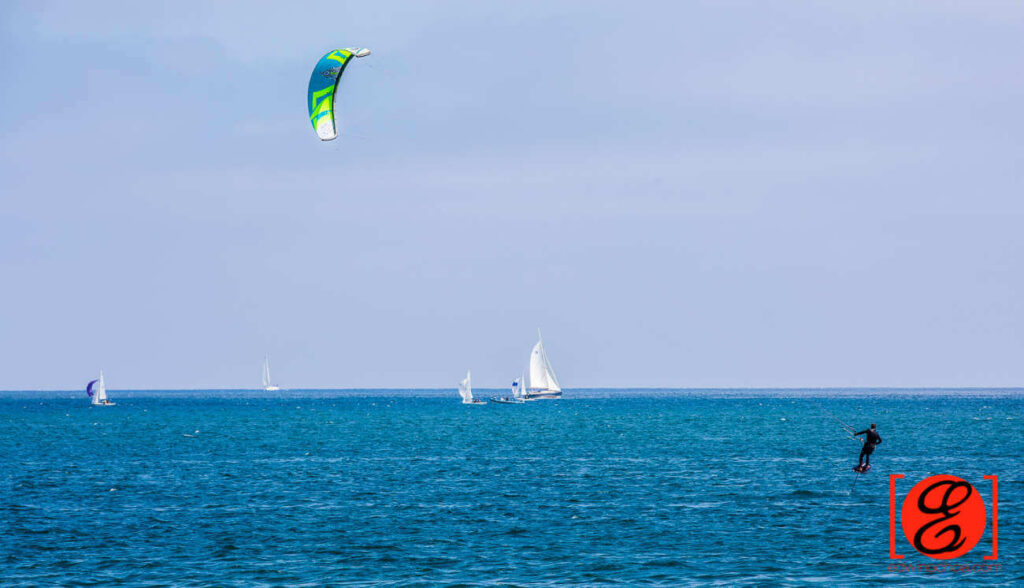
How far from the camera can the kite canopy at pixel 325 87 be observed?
4653 centimetres

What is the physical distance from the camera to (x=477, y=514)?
52.5 meters

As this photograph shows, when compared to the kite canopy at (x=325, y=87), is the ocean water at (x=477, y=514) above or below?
below

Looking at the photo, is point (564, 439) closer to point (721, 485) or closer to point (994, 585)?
point (721, 485)

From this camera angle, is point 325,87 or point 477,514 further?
point 477,514

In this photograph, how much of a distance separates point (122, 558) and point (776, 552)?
24.7m

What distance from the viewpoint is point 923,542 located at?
136 ft

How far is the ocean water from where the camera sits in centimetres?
3953

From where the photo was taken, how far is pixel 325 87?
4766 cm

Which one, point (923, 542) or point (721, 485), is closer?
point (923, 542)

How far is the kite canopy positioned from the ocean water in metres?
17.4

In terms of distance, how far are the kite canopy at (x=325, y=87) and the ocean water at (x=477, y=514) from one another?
1742 centimetres

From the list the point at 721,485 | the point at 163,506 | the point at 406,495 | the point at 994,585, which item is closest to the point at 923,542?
the point at 994,585

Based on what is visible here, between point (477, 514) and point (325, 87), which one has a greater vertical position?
point (325, 87)

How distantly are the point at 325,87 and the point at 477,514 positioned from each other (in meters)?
20.8
